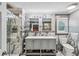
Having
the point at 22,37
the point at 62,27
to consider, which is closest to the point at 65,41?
the point at 62,27

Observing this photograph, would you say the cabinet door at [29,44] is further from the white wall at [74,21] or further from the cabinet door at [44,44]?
the white wall at [74,21]

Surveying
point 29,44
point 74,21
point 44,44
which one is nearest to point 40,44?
point 44,44

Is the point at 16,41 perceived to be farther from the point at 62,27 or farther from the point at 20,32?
the point at 62,27

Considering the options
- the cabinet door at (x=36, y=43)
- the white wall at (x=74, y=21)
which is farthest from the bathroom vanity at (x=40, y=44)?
the white wall at (x=74, y=21)

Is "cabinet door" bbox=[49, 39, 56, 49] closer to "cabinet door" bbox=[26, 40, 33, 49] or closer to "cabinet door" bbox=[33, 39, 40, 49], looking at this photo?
"cabinet door" bbox=[33, 39, 40, 49]

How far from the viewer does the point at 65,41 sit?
356cm

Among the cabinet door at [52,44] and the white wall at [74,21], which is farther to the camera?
the cabinet door at [52,44]

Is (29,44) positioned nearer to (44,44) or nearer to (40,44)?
(40,44)

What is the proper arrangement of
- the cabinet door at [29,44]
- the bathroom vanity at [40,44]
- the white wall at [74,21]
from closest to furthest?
the white wall at [74,21] → the bathroom vanity at [40,44] → the cabinet door at [29,44]

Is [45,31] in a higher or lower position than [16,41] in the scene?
higher

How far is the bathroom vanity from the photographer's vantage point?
3.54 meters

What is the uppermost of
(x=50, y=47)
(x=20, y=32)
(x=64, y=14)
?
(x=64, y=14)

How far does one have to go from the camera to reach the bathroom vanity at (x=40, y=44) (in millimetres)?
3537

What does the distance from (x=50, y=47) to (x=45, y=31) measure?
602 mm
